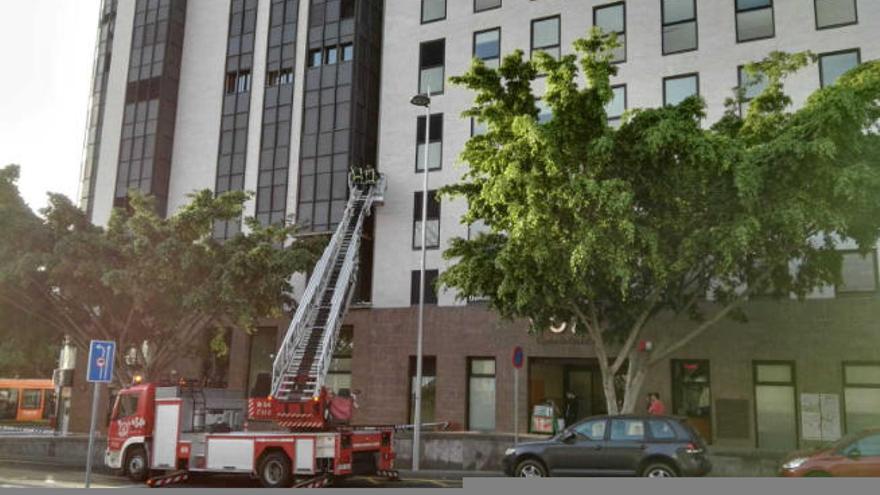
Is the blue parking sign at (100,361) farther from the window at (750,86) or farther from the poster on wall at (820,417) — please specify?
the poster on wall at (820,417)

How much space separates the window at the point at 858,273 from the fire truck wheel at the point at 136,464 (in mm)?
19623

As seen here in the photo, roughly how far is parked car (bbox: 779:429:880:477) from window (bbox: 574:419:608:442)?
11.2 ft

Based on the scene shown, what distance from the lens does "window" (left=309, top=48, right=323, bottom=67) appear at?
3334 cm

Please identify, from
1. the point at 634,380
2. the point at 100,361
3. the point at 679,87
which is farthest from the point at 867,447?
the point at 679,87

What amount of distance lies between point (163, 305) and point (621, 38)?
1785 cm

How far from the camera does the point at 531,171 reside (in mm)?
17234

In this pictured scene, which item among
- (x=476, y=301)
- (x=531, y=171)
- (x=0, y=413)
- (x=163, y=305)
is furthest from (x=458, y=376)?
(x=0, y=413)

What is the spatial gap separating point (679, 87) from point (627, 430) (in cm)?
1509

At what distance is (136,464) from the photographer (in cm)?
1931

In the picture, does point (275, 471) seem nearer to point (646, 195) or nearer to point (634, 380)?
point (634, 380)

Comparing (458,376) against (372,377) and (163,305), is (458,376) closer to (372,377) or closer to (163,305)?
(372,377)

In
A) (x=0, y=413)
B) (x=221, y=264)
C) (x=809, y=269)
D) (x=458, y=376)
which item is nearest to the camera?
(x=809, y=269)

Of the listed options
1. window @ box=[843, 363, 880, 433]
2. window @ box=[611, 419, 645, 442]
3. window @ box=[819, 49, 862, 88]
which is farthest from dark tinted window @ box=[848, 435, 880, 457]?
window @ box=[819, 49, 862, 88]

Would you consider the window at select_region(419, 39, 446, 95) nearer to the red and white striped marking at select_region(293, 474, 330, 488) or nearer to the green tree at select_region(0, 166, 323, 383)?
the green tree at select_region(0, 166, 323, 383)
